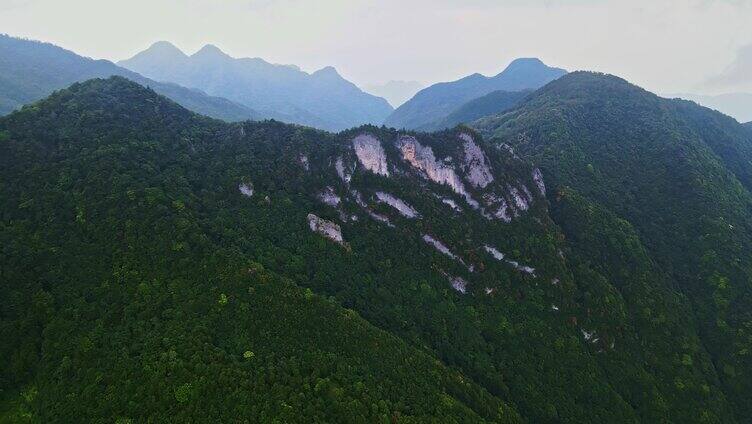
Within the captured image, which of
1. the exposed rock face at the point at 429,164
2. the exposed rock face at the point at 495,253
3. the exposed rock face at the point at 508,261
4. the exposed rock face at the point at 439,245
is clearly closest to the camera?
the exposed rock face at the point at 508,261

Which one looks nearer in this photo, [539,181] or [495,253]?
[495,253]

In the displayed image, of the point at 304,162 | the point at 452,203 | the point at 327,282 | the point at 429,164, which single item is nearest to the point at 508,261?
the point at 452,203

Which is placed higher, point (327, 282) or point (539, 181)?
point (539, 181)

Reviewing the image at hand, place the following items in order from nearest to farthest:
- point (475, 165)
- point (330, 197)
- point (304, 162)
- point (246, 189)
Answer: point (246, 189), point (330, 197), point (304, 162), point (475, 165)

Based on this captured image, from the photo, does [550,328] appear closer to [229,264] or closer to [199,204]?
[229,264]

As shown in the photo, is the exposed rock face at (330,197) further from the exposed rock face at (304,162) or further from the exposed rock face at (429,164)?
the exposed rock face at (429,164)

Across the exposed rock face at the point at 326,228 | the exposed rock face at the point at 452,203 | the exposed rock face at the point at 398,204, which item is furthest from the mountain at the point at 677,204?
the exposed rock face at the point at 326,228

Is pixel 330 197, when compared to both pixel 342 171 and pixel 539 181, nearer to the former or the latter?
pixel 342 171
